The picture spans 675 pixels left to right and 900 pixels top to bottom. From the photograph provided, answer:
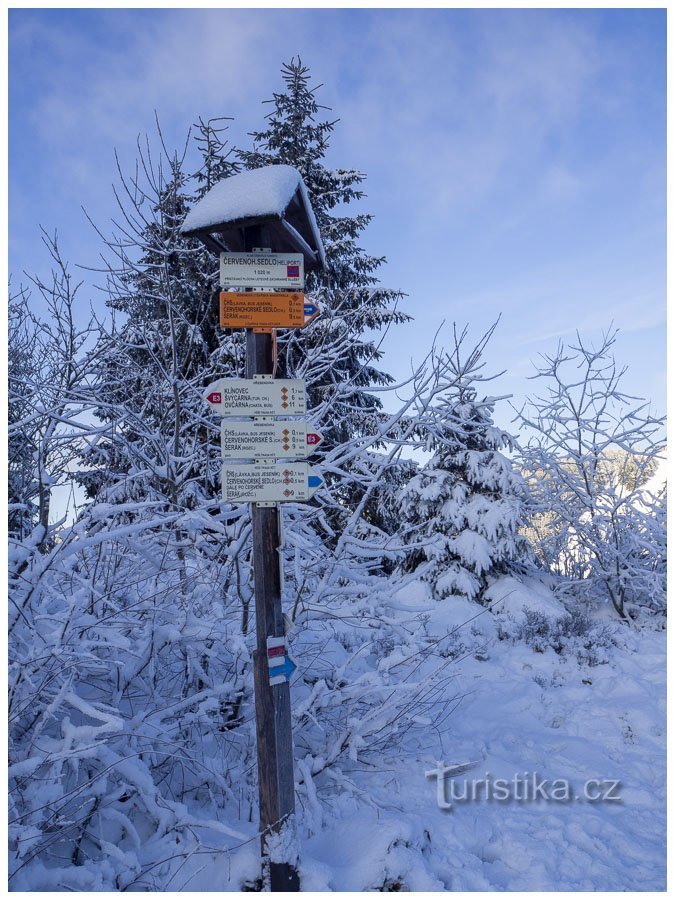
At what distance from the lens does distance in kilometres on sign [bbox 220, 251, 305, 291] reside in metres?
3.24

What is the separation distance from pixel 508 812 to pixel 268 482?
10.4ft

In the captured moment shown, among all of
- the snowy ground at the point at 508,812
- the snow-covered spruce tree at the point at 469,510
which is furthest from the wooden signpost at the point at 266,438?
the snow-covered spruce tree at the point at 469,510

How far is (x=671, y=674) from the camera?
4.03 m

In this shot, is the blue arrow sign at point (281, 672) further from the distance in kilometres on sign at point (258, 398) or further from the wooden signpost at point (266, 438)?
the distance in kilometres on sign at point (258, 398)

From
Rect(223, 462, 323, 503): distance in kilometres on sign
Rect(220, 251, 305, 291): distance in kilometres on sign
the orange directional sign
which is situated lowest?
Rect(223, 462, 323, 503): distance in kilometres on sign

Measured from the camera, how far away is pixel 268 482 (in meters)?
3.13

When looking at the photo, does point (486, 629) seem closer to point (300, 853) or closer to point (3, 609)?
point (300, 853)

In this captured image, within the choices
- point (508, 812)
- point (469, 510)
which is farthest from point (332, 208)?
point (508, 812)

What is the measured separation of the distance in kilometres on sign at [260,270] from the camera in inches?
128

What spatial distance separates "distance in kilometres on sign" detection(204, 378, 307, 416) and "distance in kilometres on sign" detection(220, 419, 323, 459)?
3.1 inches

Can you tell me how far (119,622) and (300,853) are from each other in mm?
1868

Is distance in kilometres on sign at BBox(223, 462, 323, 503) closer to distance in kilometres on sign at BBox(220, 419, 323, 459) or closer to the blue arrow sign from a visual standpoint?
distance in kilometres on sign at BBox(220, 419, 323, 459)

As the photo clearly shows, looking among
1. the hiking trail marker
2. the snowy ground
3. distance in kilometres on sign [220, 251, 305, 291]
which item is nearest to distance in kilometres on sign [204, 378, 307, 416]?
the hiking trail marker

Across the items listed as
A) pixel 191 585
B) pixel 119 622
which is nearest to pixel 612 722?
pixel 191 585
